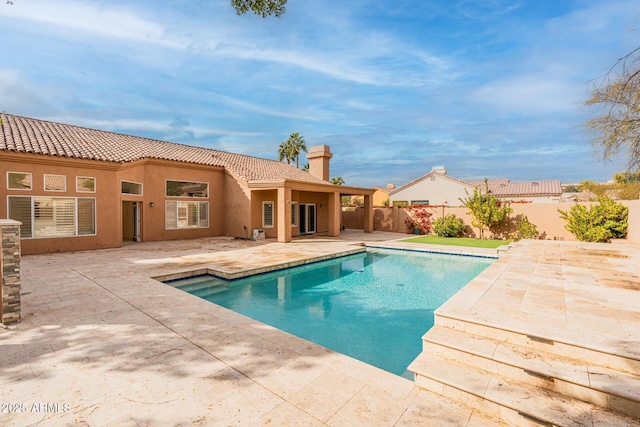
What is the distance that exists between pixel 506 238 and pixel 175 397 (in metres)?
20.7

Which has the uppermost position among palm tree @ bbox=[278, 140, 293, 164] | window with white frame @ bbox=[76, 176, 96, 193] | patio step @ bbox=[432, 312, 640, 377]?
palm tree @ bbox=[278, 140, 293, 164]

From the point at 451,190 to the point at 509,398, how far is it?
3581cm

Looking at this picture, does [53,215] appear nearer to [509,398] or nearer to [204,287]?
[204,287]

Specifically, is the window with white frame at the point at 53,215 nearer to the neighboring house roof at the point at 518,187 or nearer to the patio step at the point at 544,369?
the patio step at the point at 544,369

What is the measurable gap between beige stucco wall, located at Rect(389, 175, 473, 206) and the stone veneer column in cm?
3567

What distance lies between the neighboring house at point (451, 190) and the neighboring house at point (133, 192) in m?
17.1

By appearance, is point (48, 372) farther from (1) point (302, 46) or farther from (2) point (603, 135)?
(2) point (603, 135)

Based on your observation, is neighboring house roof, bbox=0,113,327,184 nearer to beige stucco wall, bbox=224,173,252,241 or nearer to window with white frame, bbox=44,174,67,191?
beige stucco wall, bbox=224,173,252,241

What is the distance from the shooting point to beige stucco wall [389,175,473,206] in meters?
35.1

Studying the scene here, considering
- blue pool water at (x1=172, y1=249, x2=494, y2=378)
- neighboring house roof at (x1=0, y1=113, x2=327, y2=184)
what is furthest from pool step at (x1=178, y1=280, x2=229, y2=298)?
neighboring house roof at (x1=0, y1=113, x2=327, y2=184)

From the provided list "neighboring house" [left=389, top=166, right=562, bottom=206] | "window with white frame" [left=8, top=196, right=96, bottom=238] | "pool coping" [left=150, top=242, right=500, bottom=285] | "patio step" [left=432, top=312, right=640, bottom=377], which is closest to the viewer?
"patio step" [left=432, top=312, right=640, bottom=377]

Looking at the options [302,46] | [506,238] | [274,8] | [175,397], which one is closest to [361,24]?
[302,46]

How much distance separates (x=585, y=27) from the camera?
10.1m

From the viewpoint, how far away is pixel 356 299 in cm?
848
